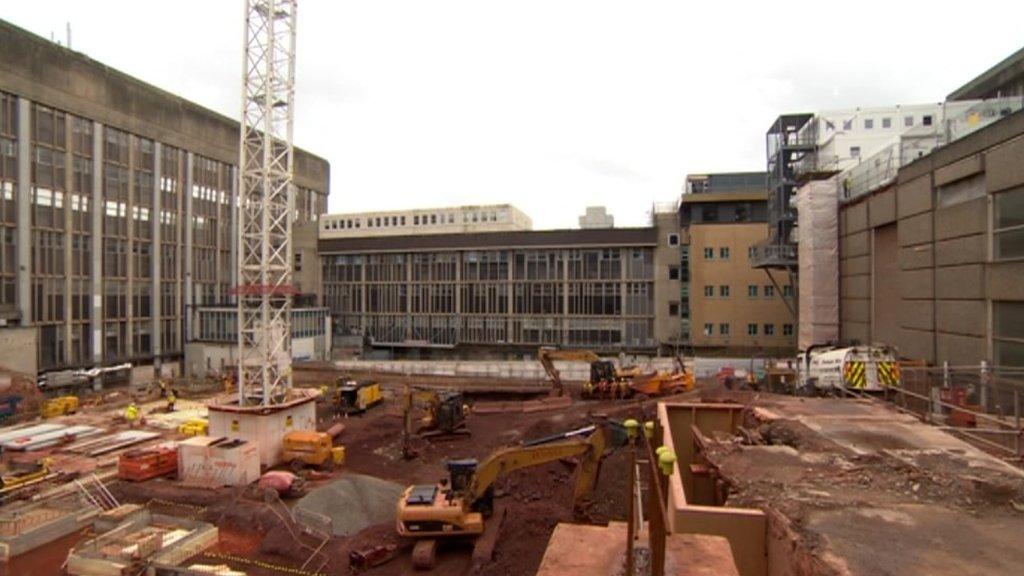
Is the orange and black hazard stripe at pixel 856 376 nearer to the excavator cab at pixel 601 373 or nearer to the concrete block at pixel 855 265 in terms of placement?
the concrete block at pixel 855 265

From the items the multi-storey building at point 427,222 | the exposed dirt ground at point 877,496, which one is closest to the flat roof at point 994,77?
the multi-storey building at point 427,222

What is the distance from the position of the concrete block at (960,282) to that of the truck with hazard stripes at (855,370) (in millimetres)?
2848

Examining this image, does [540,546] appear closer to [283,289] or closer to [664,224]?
[283,289]

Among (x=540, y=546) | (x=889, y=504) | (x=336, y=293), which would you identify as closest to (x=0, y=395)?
(x=336, y=293)

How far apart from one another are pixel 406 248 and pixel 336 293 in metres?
10.1

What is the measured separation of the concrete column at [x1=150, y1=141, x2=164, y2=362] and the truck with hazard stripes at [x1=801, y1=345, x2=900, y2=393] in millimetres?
52314

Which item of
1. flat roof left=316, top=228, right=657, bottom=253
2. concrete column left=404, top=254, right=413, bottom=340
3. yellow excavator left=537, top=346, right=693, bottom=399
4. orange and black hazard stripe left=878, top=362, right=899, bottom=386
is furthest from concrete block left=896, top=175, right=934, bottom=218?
concrete column left=404, top=254, right=413, bottom=340

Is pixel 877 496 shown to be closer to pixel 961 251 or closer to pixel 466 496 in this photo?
pixel 466 496

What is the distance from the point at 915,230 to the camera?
929 inches

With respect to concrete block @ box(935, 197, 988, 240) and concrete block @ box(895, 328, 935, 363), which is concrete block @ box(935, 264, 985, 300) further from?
concrete block @ box(895, 328, 935, 363)

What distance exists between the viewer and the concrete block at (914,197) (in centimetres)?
2267

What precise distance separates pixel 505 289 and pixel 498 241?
4635 mm

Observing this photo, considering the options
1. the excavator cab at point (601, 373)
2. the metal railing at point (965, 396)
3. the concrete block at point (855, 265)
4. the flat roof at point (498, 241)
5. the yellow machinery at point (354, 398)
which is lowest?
the yellow machinery at point (354, 398)

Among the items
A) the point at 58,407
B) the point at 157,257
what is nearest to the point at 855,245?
the point at 58,407
